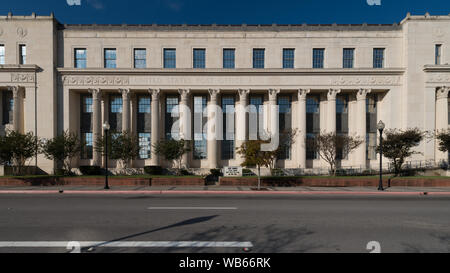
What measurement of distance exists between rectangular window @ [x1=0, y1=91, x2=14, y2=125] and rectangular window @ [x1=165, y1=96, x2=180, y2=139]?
18794 mm

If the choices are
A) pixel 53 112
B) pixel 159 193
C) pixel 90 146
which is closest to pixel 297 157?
pixel 159 193

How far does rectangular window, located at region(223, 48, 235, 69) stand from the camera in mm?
25094

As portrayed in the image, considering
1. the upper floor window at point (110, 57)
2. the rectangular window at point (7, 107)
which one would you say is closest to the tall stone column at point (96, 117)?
the upper floor window at point (110, 57)

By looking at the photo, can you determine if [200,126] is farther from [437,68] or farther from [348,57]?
[437,68]

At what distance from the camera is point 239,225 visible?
662 cm

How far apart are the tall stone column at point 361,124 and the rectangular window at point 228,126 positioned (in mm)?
15275

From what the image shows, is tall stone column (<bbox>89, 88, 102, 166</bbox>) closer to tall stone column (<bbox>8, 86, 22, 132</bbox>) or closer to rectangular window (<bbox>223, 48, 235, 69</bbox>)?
tall stone column (<bbox>8, 86, 22, 132</bbox>)

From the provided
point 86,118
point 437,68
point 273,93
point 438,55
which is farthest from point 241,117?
point 438,55

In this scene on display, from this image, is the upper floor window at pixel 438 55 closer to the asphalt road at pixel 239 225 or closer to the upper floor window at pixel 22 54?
the asphalt road at pixel 239 225

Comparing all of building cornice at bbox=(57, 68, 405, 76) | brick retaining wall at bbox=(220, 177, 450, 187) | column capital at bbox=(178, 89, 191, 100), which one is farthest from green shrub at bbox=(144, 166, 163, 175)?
building cornice at bbox=(57, 68, 405, 76)

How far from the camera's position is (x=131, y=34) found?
24.5 meters

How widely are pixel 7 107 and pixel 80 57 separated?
433 inches

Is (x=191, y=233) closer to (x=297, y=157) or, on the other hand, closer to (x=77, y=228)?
(x=77, y=228)

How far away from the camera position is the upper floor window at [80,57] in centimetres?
2439
